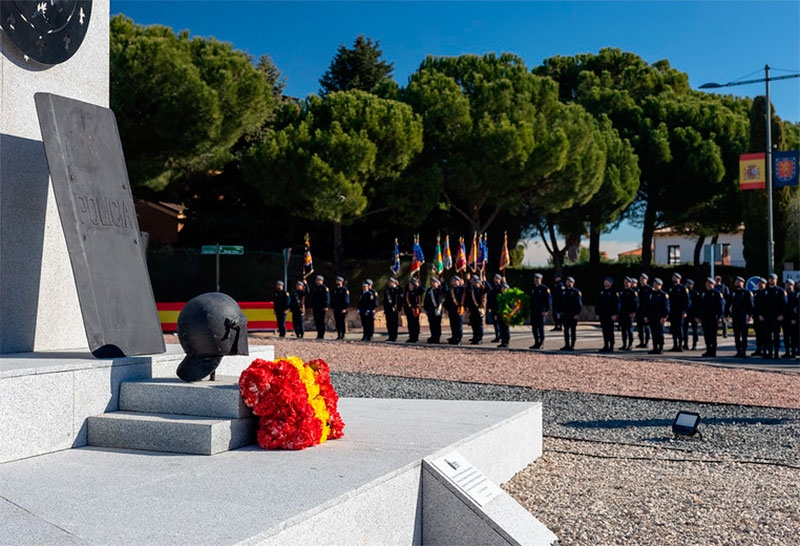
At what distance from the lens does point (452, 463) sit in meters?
5.06

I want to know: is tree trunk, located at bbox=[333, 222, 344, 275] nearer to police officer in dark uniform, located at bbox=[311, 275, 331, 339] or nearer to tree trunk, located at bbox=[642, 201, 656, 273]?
police officer in dark uniform, located at bbox=[311, 275, 331, 339]

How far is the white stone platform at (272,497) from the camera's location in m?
3.57

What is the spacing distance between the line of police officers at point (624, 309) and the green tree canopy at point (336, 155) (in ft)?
15.9

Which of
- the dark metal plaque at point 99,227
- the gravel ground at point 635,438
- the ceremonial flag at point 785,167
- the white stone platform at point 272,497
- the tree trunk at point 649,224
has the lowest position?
the gravel ground at point 635,438

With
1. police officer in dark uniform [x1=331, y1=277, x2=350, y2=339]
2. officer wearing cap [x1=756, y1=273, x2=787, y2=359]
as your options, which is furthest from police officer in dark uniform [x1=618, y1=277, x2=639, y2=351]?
police officer in dark uniform [x1=331, y1=277, x2=350, y2=339]

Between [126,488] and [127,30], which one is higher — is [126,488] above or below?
below

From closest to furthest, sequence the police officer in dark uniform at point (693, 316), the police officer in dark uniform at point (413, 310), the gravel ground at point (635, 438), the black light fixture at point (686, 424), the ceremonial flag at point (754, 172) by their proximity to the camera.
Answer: the gravel ground at point (635, 438) < the black light fixture at point (686, 424) < the police officer in dark uniform at point (693, 316) < the police officer in dark uniform at point (413, 310) < the ceremonial flag at point (754, 172)

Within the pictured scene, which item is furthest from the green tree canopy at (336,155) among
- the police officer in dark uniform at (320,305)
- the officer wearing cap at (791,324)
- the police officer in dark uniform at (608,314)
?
the officer wearing cap at (791,324)

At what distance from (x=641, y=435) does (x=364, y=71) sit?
101 ft

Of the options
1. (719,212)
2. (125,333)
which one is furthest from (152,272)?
(719,212)

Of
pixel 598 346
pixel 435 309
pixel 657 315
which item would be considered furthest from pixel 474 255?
pixel 657 315

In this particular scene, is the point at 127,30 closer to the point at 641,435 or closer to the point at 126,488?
the point at 641,435

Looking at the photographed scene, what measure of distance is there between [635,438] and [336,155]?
18217 millimetres

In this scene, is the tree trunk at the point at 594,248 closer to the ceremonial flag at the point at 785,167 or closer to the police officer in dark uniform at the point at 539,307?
the ceremonial flag at the point at 785,167
